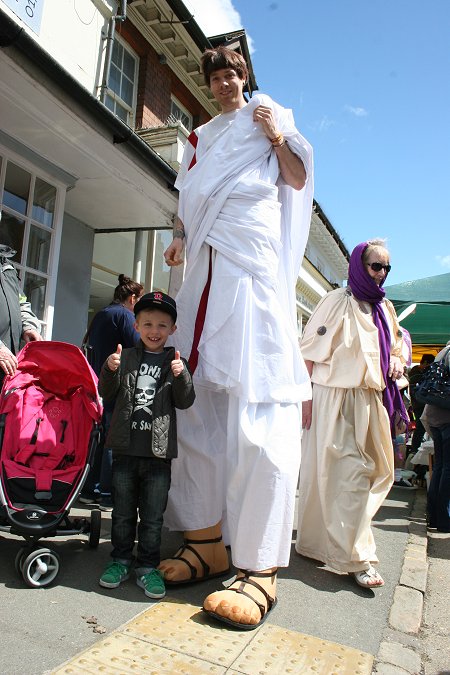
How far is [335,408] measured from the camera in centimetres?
314

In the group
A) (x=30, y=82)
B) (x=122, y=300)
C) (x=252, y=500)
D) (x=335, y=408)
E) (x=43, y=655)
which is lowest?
(x=43, y=655)

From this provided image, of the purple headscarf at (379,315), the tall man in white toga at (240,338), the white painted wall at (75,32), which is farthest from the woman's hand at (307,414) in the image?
the white painted wall at (75,32)

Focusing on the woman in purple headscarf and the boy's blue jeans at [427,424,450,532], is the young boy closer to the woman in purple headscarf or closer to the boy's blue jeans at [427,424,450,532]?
the woman in purple headscarf

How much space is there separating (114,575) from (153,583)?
0.60ft

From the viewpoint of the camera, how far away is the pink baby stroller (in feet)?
7.68

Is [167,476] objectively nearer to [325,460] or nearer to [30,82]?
[325,460]

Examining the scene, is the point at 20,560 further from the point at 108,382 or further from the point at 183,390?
the point at 183,390

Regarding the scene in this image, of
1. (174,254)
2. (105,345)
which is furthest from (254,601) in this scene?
(105,345)

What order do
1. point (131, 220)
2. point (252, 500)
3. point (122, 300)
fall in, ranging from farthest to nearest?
1. point (131, 220)
2. point (122, 300)
3. point (252, 500)

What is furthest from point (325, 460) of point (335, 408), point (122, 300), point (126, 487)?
point (122, 300)

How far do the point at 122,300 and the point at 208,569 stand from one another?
9.06 feet

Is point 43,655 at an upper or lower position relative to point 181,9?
lower

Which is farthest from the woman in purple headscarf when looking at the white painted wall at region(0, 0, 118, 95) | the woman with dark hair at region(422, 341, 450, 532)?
the white painted wall at region(0, 0, 118, 95)

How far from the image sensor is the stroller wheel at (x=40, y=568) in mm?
2236
